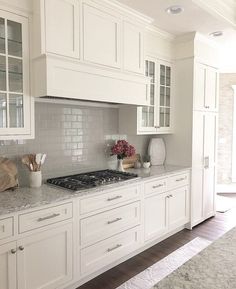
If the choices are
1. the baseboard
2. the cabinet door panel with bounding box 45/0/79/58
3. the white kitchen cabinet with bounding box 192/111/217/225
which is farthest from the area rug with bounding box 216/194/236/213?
the cabinet door panel with bounding box 45/0/79/58

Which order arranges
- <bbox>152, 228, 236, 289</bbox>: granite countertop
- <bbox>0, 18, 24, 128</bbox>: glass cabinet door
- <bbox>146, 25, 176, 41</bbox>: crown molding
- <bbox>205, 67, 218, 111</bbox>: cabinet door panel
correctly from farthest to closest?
1. <bbox>205, 67, 218, 111</bbox>: cabinet door panel
2. <bbox>146, 25, 176, 41</bbox>: crown molding
3. <bbox>0, 18, 24, 128</bbox>: glass cabinet door
4. <bbox>152, 228, 236, 289</bbox>: granite countertop

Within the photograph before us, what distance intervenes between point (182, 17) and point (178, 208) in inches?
92.4

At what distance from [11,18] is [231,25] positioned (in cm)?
255

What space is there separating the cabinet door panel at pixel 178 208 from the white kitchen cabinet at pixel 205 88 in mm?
1182

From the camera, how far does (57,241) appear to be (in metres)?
2.02

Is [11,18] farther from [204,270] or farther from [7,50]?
[204,270]

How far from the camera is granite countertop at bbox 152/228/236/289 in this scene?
0.93 meters

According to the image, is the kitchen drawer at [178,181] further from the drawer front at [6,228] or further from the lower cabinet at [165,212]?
the drawer front at [6,228]

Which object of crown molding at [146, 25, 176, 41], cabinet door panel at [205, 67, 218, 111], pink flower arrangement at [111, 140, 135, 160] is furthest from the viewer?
cabinet door panel at [205, 67, 218, 111]

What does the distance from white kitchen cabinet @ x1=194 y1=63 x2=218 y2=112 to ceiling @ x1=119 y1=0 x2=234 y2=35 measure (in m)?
0.50

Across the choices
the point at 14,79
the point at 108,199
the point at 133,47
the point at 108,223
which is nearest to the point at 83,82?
the point at 14,79

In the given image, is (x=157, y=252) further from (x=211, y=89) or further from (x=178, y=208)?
(x=211, y=89)

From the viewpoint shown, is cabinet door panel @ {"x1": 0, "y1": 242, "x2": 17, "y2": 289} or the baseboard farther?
the baseboard

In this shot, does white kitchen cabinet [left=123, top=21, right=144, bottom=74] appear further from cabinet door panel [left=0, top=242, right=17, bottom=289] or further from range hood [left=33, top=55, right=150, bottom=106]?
cabinet door panel [left=0, top=242, right=17, bottom=289]
